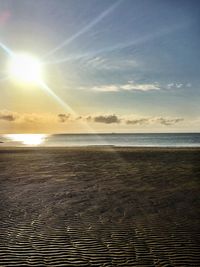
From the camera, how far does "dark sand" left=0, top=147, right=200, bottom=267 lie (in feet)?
28.4

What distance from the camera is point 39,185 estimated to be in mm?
19562

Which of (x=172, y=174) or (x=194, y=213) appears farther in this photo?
(x=172, y=174)

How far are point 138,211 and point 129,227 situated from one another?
2202mm

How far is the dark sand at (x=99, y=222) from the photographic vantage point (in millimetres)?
8656

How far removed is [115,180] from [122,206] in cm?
698

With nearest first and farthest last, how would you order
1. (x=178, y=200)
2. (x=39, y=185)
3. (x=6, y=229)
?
(x=6, y=229) → (x=178, y=200) → (x=39, y=185)

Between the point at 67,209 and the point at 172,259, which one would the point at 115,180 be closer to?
the point at 67,209

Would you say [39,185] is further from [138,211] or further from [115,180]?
[138,211]

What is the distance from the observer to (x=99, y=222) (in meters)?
11.8

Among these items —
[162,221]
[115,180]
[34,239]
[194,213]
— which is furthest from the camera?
[115,180]

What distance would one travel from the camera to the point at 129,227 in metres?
11.1

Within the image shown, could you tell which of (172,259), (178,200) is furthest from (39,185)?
(172,259)

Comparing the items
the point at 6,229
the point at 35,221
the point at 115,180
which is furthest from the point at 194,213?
the point at 115,180

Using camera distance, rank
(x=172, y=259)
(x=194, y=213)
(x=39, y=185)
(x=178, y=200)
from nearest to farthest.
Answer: (x=172, y=259) < (x=194, y=213) < (x=178, y=200) < (x=39, y=185)
